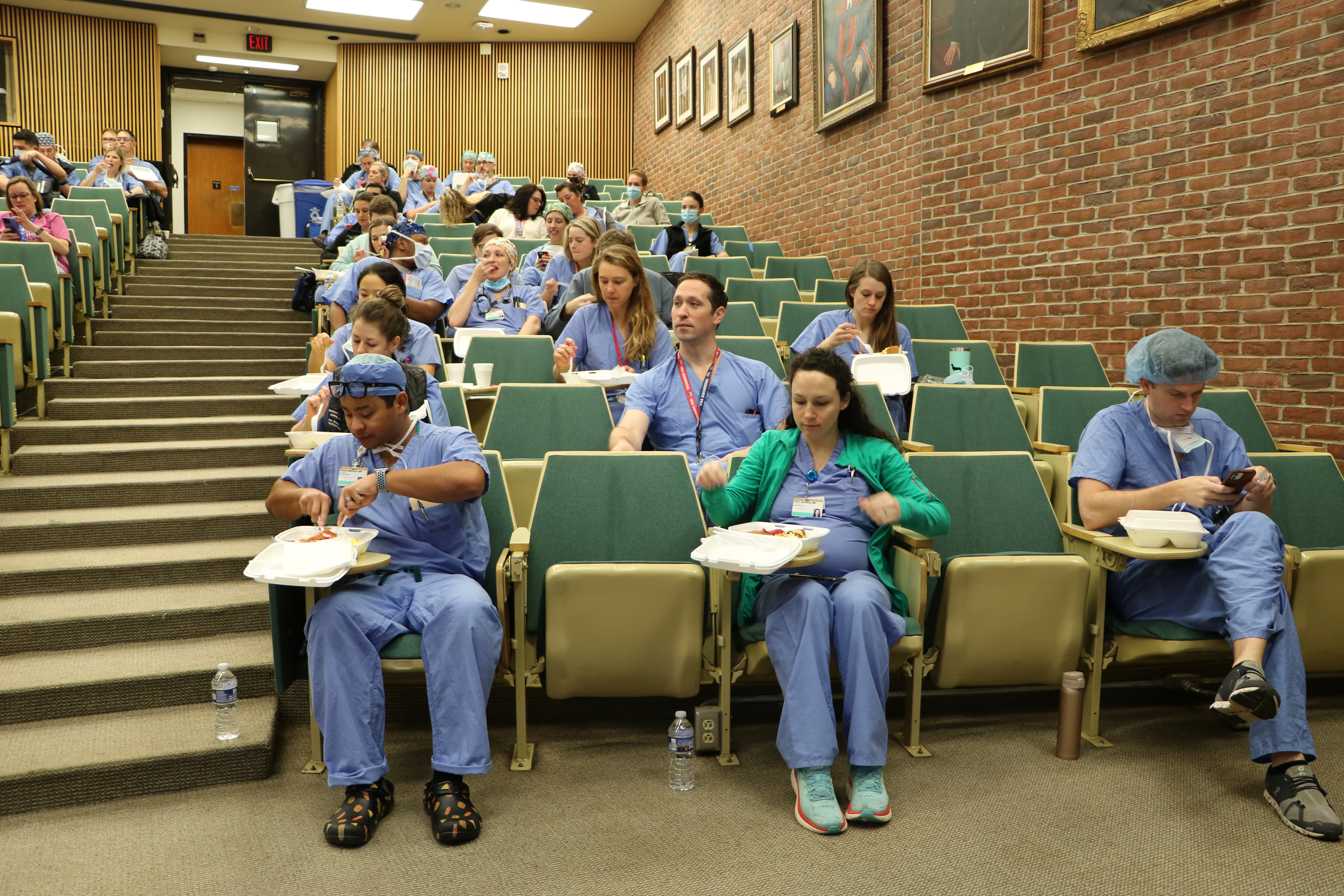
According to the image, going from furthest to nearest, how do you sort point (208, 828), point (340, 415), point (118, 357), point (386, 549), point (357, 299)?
point (118, 357)
point (357, 299)
point (340, 415)
point (386, 549)
point (208, 828)

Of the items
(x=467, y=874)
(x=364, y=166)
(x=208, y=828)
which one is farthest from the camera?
(x=364, y=166)

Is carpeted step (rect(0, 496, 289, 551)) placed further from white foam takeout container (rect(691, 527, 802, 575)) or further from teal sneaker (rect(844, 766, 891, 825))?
teal sneaker (rect(844, 766, 891, 825))

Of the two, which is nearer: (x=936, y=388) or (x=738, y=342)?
(x=936, y=388)

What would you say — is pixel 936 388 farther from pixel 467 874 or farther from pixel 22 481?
pixel 22 481

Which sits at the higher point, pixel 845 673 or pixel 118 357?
pixel 118 357

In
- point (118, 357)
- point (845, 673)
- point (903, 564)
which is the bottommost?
point (845, 673)

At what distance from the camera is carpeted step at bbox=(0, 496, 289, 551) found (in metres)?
2.95

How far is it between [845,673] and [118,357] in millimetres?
4288

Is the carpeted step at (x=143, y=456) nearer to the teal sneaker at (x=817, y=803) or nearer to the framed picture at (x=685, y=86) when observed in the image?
the teal sneaker at (x=817, y=803)

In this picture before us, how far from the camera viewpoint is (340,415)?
2.38m

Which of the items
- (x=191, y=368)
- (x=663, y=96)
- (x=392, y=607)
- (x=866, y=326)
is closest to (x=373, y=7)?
(x=663, y=96)

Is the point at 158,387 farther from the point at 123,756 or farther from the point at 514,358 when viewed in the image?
the point at 123,756

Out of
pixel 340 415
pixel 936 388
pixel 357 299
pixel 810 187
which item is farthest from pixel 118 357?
pixel 810 187

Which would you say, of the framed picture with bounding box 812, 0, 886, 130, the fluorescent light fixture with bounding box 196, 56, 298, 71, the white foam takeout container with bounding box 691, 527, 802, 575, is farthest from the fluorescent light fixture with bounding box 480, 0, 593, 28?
the white foam takeout container with bounding box 691, 527, 802, 575
